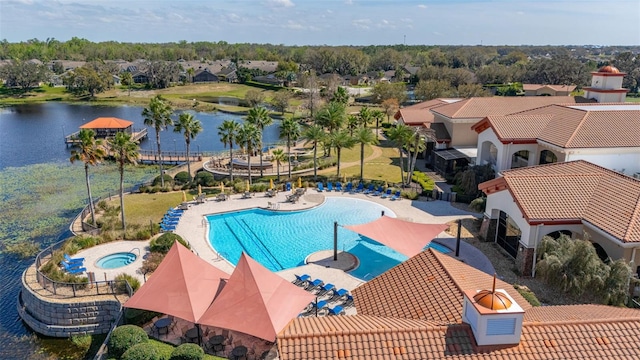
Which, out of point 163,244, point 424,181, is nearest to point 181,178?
point 163,244

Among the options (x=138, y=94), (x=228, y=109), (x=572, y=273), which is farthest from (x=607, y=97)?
(x=138, y=94)

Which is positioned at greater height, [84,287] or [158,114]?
[158,114]

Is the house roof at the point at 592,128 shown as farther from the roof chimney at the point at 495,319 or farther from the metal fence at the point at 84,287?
the metal fence at the point at 84,287

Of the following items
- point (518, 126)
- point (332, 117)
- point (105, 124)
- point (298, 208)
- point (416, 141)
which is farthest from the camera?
point (105, 124)

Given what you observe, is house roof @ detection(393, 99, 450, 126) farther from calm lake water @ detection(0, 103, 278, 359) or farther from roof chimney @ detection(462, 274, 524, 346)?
roof chimney @ detection(462, 274, 524, 346)

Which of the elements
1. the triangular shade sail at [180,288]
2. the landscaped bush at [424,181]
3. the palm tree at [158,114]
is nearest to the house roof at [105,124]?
the palm tree at [158,114]

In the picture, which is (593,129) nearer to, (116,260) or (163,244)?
(163,244)
